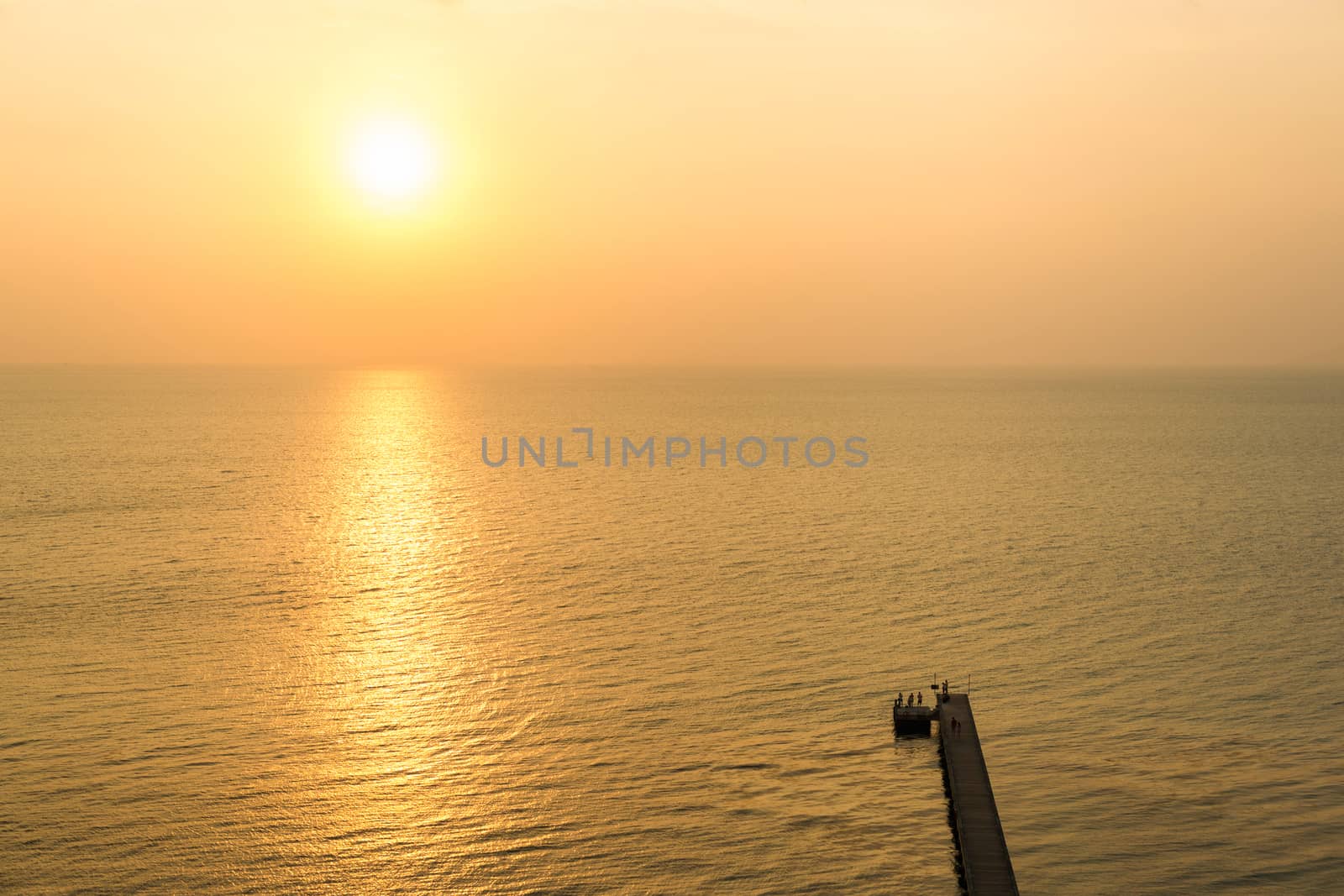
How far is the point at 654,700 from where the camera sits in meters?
52.3

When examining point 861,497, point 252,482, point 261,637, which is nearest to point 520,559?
point 261,637

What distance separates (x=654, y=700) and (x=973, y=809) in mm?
16834

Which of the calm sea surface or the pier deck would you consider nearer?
the pier deck

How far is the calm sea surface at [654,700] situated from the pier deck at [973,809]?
93cm

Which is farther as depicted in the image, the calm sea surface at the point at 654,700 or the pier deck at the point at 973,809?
the calm sea surface at the point at 654,700

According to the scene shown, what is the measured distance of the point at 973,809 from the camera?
40.8 m

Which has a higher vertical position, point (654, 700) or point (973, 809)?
point (654, 700)

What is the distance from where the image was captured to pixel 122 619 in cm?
6438

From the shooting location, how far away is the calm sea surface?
126 feet

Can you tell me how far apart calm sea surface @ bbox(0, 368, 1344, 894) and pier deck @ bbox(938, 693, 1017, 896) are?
93 centimetres

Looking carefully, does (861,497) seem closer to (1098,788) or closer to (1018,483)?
(1018,483)

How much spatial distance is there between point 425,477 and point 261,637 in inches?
3383

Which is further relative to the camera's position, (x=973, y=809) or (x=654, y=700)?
(x=654, y=700)

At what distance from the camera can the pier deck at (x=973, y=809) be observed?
36.1 m
